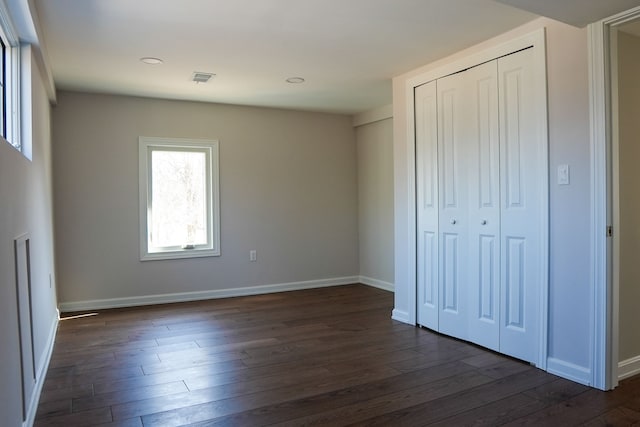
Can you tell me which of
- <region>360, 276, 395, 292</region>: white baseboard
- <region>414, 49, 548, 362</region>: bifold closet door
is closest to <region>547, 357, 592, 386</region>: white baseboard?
<region>414, 49, 548, 362</region>: bifold closet door

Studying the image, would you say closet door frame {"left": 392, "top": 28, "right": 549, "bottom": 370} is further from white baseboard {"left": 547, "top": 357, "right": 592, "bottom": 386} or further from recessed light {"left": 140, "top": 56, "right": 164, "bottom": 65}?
recessed light {"left": 140, "top": 56, "right": 164, "bottom": 65}

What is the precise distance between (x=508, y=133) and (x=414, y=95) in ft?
3.41

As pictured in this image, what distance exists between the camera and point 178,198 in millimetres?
5238

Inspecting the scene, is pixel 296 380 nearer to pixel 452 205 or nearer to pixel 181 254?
pixel 452 205

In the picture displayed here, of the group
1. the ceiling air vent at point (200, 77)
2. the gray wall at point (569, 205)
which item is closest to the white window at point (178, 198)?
the ceiling air vent at point (200, 77)

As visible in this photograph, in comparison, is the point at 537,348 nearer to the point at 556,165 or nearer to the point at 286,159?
the point at 556,165

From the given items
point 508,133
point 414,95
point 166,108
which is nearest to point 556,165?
point 508,133

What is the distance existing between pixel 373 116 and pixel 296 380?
3.75 metres

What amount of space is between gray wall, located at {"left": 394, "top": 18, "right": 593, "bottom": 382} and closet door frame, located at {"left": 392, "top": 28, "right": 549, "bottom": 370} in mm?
34

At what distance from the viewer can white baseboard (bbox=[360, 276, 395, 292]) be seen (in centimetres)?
564

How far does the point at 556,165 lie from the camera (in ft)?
9.20

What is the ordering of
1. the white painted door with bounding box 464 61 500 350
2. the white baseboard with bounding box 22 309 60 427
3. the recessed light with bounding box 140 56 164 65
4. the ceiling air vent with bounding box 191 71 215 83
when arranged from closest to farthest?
the white baseboard with bounding box 22 309 60 427 → the white painted door with bounding box 464 61 500 350 → the recessed light with bounding box 140 56 164 65 → the ceiling air vent with bounding box 191 71 215 83

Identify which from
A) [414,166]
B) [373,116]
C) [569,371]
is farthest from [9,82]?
[373,116]

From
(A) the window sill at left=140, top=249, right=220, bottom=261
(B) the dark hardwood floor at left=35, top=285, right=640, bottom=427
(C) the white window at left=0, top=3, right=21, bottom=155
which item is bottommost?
(B) the dark hardwood floor at left=35, top=285, right=640, bottom=427
